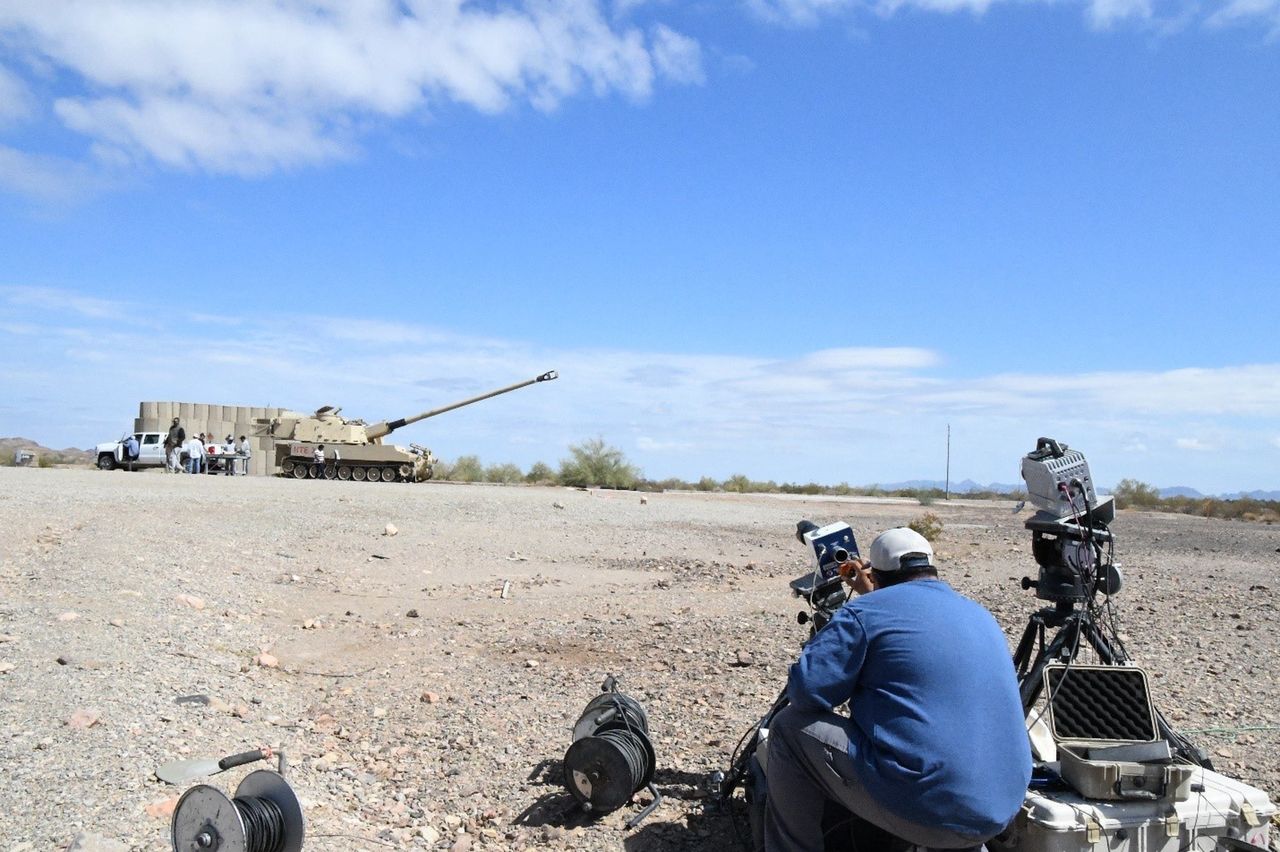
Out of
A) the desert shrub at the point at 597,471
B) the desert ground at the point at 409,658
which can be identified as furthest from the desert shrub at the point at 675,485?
the desert ground at the point at 409,658

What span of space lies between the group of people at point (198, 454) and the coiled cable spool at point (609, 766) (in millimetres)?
29515

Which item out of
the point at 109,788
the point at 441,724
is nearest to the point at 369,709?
the point at 441,724

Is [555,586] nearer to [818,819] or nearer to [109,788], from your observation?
[109,788]

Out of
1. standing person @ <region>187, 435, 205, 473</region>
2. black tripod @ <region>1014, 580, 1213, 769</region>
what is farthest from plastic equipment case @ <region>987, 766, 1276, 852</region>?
standing person @ <region>187, 435, 205, 473</region>

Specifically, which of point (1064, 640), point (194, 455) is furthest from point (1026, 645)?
point (194, 455)

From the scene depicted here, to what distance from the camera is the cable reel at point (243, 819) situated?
385 cm

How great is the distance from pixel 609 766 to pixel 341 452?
3238 cm

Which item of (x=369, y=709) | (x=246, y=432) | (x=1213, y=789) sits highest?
(x=246, y=432)

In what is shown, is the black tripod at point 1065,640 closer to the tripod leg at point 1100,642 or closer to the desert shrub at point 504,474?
the tripod leg at point 1100,642

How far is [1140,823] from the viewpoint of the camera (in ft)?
12.5

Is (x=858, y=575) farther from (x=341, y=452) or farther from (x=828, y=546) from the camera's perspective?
(x=341, y=452)

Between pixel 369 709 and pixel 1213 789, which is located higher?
pixel 1213 789

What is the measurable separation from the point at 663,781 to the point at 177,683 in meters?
3.37

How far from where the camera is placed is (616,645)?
9102 millimetres
